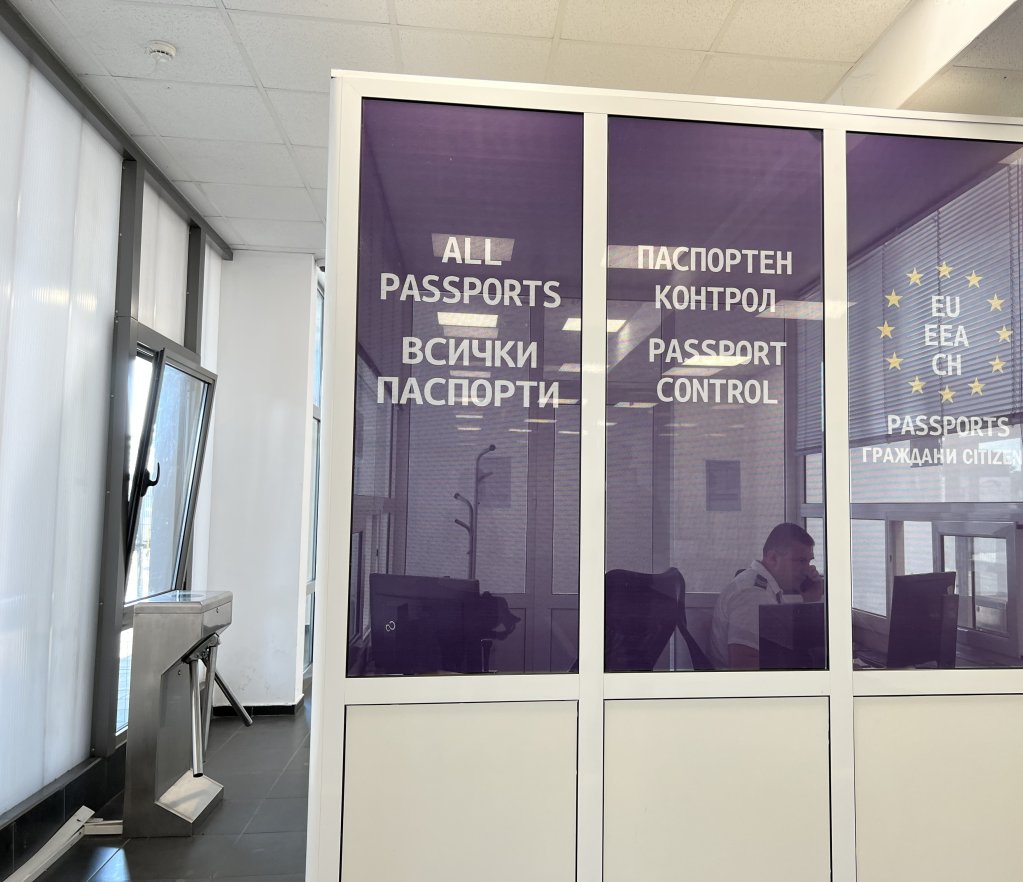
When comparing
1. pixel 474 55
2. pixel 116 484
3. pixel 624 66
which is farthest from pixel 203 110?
pixel 624 66

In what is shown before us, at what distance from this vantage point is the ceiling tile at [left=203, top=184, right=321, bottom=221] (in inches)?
171

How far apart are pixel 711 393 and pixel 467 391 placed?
2.46 feet

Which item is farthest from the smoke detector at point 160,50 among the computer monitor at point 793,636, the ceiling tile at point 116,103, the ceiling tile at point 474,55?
the computer monitor at point 793,636

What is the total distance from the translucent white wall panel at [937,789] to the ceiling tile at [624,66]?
101 inches

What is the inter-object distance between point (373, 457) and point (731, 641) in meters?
1.20

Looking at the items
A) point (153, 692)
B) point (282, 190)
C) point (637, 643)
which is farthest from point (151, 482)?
point (637, 643)

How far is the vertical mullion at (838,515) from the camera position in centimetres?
224

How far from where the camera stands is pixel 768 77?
3242mm

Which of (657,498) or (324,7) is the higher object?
(324,7)

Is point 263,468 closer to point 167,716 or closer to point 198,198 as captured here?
point 198,198

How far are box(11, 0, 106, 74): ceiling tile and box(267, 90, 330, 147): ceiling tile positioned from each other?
717 millimetres

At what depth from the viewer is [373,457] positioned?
2.15 meters

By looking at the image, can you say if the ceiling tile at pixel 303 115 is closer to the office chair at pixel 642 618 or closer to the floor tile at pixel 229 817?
the office chair at pixel 642 618

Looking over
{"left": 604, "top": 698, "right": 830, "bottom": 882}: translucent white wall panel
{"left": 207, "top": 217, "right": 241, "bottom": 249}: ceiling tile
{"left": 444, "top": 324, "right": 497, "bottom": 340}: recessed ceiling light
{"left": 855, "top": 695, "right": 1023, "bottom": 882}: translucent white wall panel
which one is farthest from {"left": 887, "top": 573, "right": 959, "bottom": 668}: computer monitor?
{"left": 207, "top": 217, "right": 241, "bottom": 249}: ceiling tile
